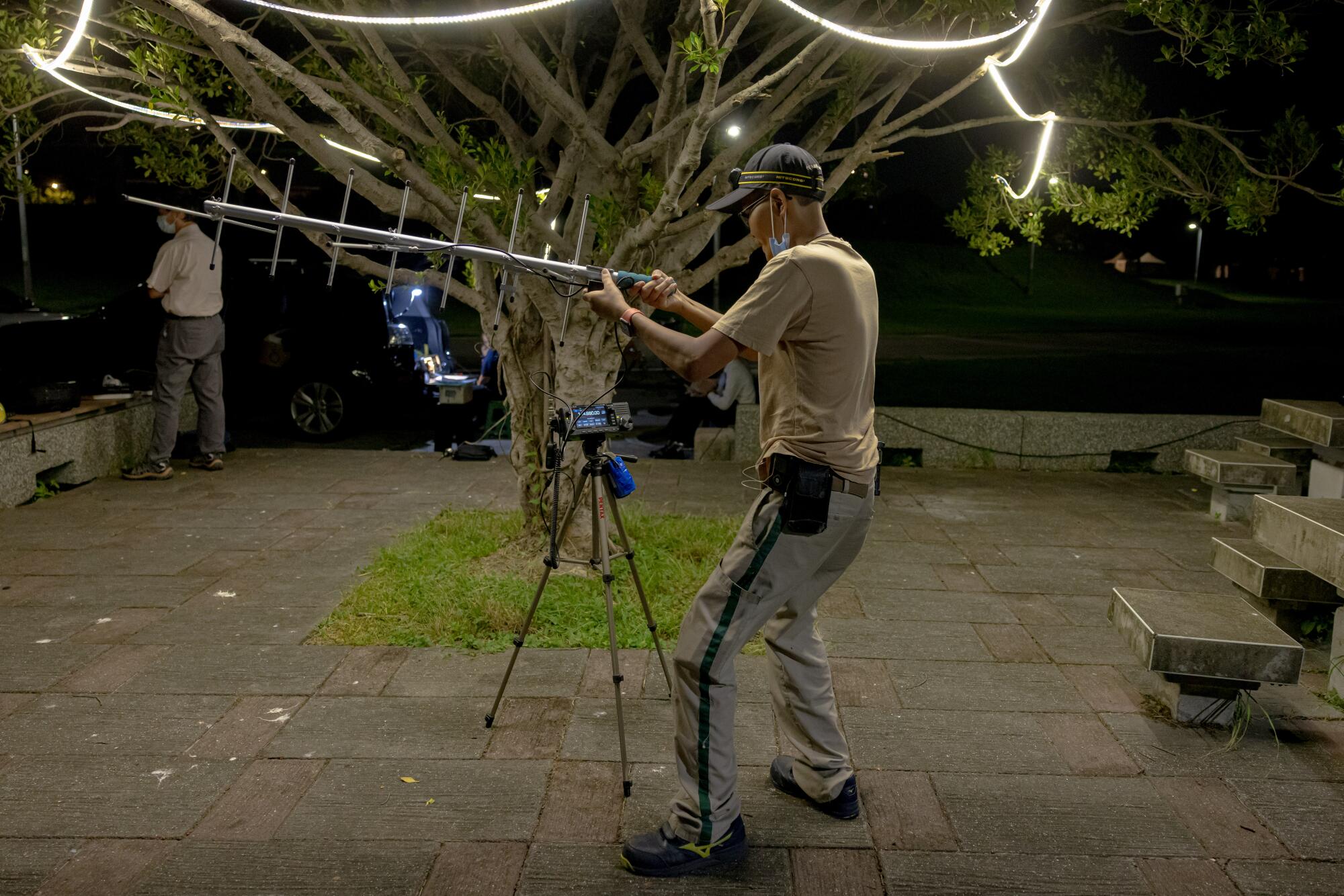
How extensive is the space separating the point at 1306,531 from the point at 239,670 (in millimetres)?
4758

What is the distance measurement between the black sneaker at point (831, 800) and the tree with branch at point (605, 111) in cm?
191

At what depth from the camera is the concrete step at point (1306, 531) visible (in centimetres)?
446

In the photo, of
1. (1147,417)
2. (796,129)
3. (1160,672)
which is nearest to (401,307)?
(796,129)

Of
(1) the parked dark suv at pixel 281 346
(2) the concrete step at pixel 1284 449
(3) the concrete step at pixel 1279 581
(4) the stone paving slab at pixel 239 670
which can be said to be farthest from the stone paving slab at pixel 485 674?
(1) the parked dark suv at pixel 281 346

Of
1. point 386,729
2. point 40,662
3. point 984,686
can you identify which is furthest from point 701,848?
point 40,662

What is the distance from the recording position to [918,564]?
268 inches

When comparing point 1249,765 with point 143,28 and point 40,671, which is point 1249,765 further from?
point 143,28

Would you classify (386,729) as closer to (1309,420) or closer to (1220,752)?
(1220,752)

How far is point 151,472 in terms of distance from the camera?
8797mm

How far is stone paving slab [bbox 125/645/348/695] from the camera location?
4.67 m

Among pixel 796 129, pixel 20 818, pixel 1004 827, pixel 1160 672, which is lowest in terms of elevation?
pixel 20 818

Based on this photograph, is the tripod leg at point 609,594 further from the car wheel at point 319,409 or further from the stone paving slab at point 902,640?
the car wheel at point 319,409

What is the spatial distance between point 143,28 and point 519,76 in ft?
6.89

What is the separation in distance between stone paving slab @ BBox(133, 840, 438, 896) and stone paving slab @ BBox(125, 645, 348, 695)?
4.30 feet
